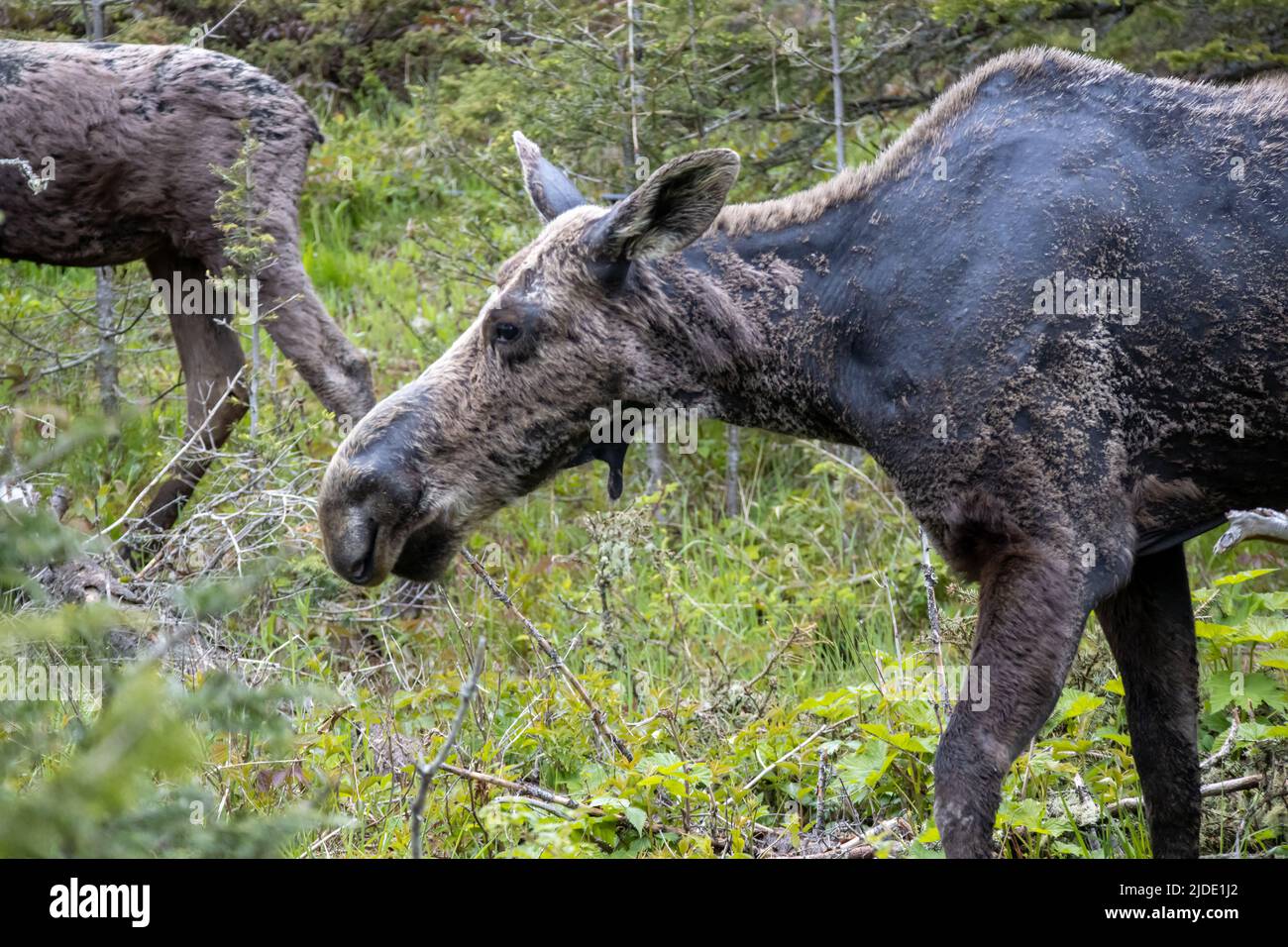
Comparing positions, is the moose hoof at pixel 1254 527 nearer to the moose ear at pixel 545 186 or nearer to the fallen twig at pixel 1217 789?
the fallen twig at pixel 1217 789

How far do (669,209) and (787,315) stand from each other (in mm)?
516

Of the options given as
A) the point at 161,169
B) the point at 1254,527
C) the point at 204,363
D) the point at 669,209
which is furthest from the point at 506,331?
the point at 204,363

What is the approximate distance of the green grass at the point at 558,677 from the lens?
3.12m

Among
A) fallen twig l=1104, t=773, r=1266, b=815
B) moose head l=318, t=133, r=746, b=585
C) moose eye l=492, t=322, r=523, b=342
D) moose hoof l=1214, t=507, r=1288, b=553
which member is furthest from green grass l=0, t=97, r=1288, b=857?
moose eye l=492, t=322, r=523, b=342

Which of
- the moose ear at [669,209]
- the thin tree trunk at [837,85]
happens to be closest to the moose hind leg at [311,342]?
the thin tree trunk at [837,85]

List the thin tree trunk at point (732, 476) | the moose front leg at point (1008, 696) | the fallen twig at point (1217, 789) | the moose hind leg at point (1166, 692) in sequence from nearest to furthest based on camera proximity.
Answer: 1. the moose front leg at point (1008, 696)
2. the moose hind leg at point (1166, 692)
3. the fallen twig at point (1217, 789)
4. the thin tree trunk at point (732, 476)

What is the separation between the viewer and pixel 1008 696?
13.0 ft

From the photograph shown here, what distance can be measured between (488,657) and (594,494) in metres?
1.95

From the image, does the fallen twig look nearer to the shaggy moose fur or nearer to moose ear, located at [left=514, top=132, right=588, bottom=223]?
moose ear, located at [left=514, top=132, right=588, bottom=223]

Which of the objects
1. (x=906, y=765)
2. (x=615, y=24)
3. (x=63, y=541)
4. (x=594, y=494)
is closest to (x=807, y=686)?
(x=906, y=765)

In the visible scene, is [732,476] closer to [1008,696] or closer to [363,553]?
[363,553]

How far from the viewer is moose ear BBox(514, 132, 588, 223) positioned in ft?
16.9

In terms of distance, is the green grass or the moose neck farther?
the moose neck

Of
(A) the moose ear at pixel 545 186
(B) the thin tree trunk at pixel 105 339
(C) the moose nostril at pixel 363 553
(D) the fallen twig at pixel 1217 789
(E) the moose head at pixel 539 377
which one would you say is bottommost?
(D) the fallen twig at pixel 1217 789
